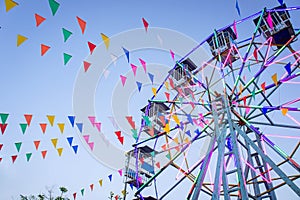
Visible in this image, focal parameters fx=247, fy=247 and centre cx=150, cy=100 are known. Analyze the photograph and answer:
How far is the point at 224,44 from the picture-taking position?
34.1 feet

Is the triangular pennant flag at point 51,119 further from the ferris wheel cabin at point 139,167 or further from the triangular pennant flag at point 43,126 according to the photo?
the ferris wheel cabin at point 139,167

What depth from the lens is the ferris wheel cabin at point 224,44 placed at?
1027 cm

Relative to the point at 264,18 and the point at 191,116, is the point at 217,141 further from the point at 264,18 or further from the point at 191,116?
the point at 264,18

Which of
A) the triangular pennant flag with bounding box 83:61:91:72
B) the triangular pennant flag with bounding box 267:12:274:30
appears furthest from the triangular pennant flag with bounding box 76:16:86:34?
the triangular pennant flag with bounding box 267:12:274:30

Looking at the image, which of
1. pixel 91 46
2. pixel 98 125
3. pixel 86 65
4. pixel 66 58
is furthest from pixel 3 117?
pixel 91 46

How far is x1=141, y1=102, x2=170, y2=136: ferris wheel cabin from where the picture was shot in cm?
1115

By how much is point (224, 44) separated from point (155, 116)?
4360 millimetres

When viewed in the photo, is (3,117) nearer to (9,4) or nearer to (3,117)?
(3,117)

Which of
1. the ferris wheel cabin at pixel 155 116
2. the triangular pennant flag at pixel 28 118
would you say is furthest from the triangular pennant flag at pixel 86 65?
the ferris wheel cabin at pixel 155 116

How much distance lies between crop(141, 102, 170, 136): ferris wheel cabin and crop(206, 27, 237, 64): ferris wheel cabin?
340cm

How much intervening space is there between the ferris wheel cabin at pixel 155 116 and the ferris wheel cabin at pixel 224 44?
340cm

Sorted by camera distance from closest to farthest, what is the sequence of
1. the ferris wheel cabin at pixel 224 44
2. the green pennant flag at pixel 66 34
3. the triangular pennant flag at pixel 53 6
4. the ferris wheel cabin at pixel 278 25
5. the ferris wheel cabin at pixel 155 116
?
1. the triangular pennant flag at pixel 53 6
2. the green pennant flag at pixel 66 34
3. the ferris wheel cabin at pixel 278 25
4. the ferris wheel cabin at pixel 224 44
5. the ferris wheel cabin at pixel 155 116

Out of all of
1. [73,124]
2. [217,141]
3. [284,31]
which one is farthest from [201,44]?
[73,124]

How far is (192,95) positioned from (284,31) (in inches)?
170
